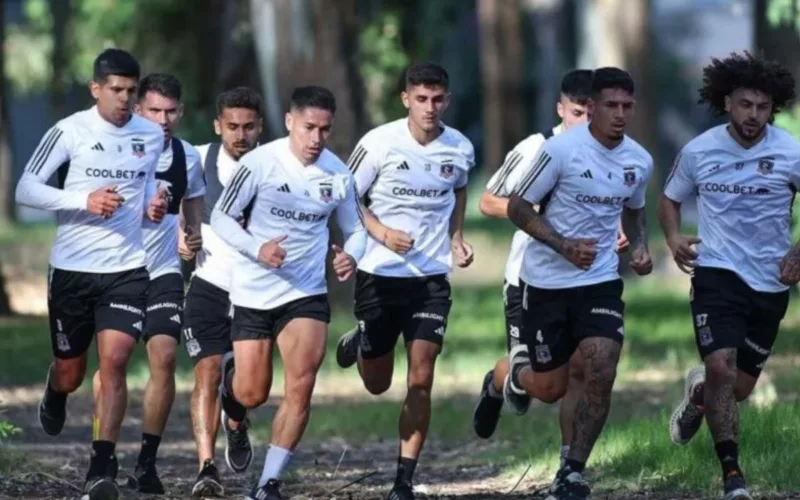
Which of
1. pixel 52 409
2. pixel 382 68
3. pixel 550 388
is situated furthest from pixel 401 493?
pixel 382 68

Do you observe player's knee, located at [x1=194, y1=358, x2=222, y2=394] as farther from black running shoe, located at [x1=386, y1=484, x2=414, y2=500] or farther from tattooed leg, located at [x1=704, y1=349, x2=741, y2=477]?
tattooed leg, located at [x1=704, y1=349, x2=741, y2=477]

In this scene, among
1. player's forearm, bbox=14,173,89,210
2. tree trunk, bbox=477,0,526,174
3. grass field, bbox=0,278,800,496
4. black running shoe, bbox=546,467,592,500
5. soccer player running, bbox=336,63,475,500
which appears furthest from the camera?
tree trunk, bbox=477,0,526,174

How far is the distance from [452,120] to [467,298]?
36.1 meters

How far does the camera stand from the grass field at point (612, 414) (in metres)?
14.1

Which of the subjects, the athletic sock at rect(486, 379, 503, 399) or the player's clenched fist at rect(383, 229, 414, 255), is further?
the athletic sock at rect(486, 379, 503, 399)

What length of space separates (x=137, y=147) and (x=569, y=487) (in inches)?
123

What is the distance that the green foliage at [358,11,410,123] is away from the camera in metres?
45.2

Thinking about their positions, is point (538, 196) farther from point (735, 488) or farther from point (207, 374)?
point (207, 374)

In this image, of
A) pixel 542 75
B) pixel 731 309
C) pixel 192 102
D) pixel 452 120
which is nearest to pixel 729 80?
pixel 731 309

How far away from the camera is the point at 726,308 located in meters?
13.0

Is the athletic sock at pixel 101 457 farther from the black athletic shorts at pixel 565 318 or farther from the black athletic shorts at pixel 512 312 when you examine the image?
the black athletic shorts at pixel 512 312

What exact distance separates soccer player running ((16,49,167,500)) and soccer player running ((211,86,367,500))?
0.62 m

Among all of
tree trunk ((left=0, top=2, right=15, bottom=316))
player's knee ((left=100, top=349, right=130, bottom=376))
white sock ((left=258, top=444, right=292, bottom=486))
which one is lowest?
tree trunk ((left=0, top=2, right=15, bottom=316))

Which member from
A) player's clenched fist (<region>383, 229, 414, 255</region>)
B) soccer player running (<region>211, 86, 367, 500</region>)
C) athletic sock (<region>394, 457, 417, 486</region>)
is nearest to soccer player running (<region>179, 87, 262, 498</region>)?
player's clenched fist (<region>383, 229, 414, 255</region>)
